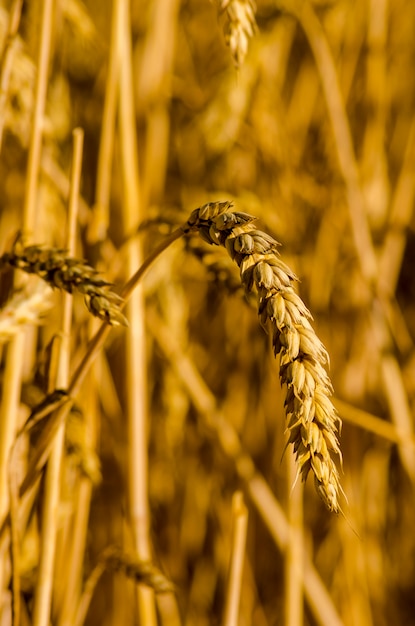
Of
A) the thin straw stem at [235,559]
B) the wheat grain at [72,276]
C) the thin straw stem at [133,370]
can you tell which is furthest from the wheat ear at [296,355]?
the thin straw stem at [133,370]

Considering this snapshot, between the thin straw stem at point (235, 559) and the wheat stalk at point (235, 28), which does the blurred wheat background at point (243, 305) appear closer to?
the thin straw stem at point (235, 559)

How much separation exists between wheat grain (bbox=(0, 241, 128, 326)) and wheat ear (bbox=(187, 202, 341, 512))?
121 mm

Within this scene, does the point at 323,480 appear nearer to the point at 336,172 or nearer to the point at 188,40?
the point at 336,172

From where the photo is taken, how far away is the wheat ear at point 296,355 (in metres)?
0.40

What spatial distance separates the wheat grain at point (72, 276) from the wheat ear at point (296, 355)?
12 cm

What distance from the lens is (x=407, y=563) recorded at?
145 cm

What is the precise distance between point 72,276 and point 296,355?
0.21 m

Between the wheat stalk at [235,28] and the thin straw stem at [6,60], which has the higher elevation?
the thin straw stem at [6,60]

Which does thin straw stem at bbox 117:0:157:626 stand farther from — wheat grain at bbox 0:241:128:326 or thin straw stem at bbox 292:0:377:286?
thin straw stem at bbox 292:0:377:286

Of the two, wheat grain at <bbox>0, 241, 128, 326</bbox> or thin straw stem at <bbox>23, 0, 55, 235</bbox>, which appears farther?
thin straw stem at <bbox>23, 0, 55, 235</bbox>

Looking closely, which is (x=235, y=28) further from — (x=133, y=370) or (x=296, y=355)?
(x=133, y=370)

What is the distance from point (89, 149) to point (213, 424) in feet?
2.07

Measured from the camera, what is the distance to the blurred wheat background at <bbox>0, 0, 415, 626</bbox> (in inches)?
43.4

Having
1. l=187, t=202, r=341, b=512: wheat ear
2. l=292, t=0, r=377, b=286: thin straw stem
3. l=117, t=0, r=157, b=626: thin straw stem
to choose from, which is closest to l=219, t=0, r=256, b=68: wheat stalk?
l=187, t=202, r=341, b=512: wheat ear
